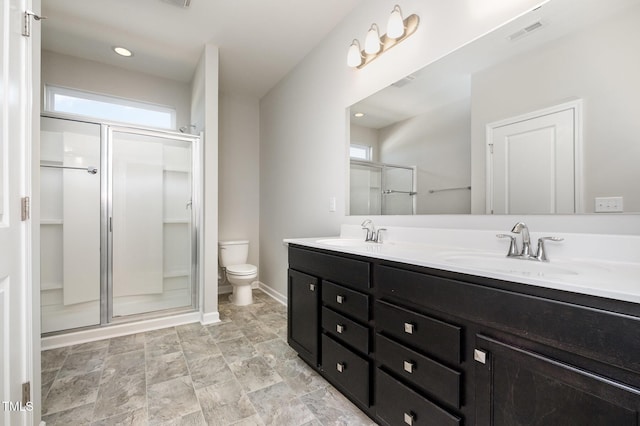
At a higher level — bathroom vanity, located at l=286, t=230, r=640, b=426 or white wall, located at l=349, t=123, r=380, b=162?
white wall, located at l=349, t=123, r=380, b=162

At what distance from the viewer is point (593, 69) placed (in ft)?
3.47

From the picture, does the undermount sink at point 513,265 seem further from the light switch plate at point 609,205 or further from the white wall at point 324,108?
the white wall at point 324,108

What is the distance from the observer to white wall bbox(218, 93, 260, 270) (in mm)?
3633

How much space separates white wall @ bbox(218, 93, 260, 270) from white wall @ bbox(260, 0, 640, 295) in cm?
14

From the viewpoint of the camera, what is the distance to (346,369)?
148 centimetres

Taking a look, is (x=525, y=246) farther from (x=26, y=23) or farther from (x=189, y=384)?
(x=26, y=23)

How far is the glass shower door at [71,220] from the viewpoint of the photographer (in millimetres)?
2365

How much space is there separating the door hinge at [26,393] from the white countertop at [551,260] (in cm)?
138

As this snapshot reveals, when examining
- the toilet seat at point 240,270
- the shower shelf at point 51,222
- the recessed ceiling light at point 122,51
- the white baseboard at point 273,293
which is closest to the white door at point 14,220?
the shower shelf at point 51,222

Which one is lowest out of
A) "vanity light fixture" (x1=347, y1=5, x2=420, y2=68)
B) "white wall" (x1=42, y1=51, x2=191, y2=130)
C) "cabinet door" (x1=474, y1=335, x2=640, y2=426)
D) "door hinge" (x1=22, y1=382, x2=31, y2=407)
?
"door hinge" (x1=22, y1=382, x2=31, y2=407)

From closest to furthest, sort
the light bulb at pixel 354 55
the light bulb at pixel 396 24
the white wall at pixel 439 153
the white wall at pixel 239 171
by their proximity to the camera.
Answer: the white wall at pixel 439 153 < the light bulb at pixel 396 24 < the light bulb at pixel 354 55 < the white wall at pixel 239 171

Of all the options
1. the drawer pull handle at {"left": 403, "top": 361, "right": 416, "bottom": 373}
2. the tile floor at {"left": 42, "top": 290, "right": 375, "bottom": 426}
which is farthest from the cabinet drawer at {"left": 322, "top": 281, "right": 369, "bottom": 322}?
the tile floor at {"left": 42, "top": 290, "right": 375, "bottom": 426}

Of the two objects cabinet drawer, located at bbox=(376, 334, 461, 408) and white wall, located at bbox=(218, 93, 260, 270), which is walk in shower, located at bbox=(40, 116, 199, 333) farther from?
cabinet drawer, located at bbox=(376, 334, 461, 408)

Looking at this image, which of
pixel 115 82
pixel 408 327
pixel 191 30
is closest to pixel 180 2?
pixel 191 30
